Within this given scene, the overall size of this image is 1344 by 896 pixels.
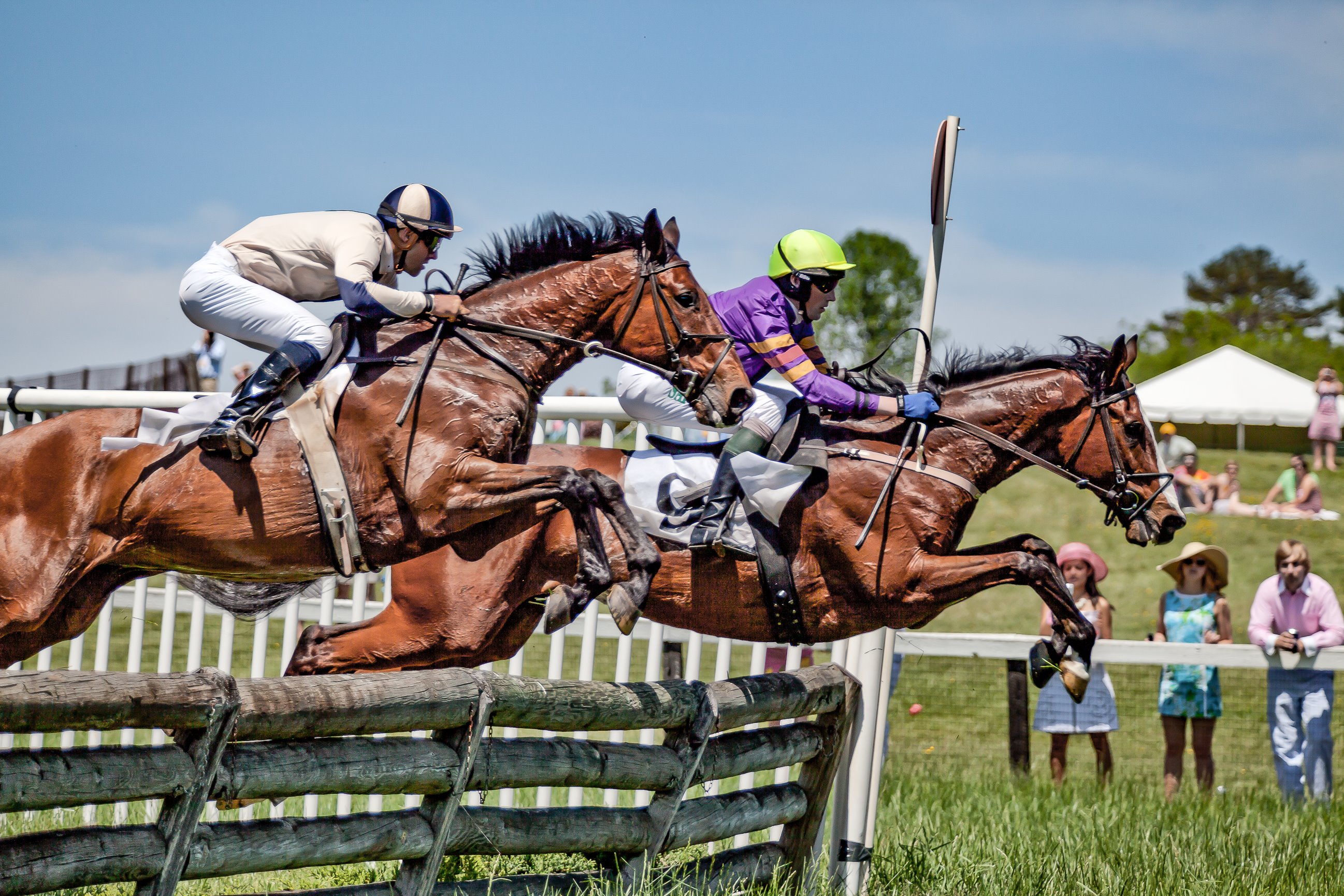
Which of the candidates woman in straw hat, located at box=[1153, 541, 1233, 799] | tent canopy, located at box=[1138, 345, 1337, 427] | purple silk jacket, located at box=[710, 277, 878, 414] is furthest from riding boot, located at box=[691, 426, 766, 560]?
tent canopy, located at box=[1138, 345, 1337, 427]

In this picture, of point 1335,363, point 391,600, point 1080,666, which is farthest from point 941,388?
point 1335,363

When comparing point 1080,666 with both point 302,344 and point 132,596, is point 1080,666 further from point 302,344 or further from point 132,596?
point 132,596

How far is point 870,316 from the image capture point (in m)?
48.2

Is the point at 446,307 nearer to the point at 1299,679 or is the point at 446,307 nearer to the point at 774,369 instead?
the point at 774,369

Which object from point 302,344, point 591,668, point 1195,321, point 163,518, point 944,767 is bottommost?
point 944,767

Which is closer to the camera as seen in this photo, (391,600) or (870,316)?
(391,600)

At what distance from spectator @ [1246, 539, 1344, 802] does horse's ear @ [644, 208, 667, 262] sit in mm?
4541

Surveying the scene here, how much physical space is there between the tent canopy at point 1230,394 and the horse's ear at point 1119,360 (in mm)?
26736

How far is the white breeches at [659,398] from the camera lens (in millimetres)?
5270

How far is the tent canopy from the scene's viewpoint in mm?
31234

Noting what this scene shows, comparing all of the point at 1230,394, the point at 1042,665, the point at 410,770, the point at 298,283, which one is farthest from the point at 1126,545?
the point at 410,770

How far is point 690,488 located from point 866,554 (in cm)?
72

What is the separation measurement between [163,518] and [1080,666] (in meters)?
3.43

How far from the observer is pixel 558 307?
4.93 meters
